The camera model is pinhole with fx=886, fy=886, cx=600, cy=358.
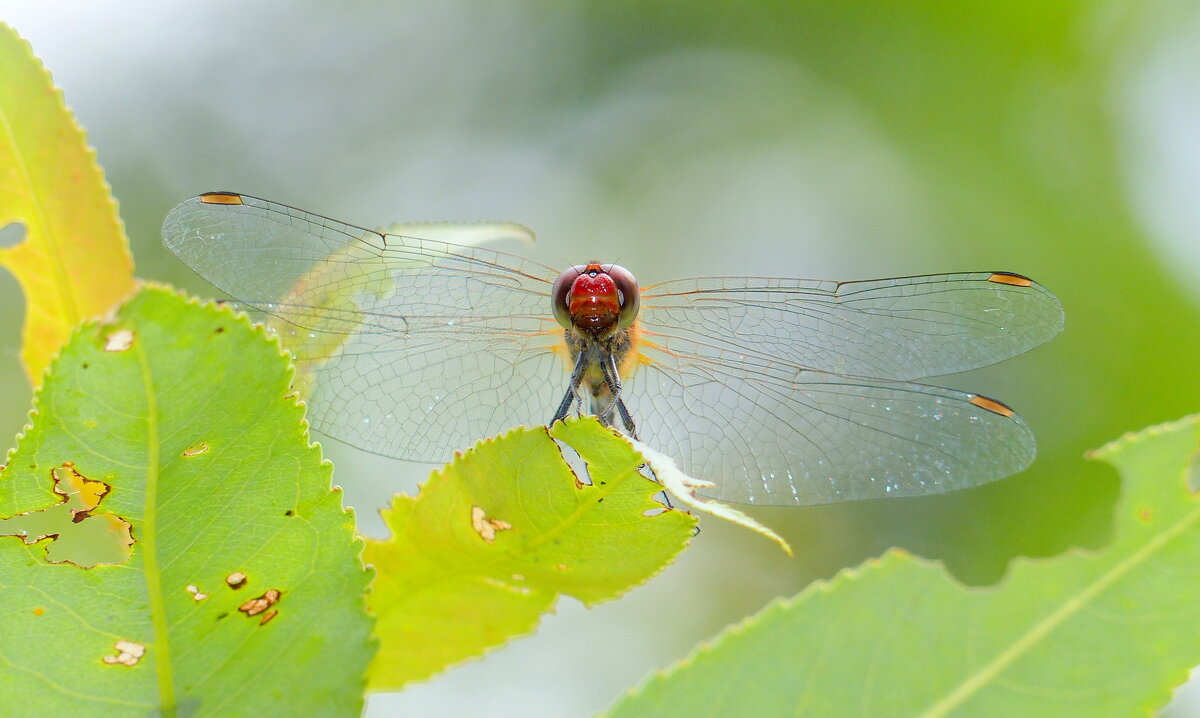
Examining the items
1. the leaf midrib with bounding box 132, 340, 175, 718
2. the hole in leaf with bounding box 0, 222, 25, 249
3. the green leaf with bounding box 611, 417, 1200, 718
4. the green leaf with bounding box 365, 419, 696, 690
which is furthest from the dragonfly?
the green leaf with bounding box 611, 417, 1200, 718

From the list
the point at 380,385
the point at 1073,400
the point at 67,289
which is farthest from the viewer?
the point at 1073,400

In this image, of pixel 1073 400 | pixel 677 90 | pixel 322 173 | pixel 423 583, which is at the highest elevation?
pixel 677 90

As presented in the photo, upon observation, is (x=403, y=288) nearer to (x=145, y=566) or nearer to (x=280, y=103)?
(x=145, y=566)

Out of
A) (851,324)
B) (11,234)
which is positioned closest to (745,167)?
(851,324)

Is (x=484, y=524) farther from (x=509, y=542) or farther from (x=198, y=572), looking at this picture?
(x=198, y=572)

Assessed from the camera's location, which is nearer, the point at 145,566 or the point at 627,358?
the point at 145,566

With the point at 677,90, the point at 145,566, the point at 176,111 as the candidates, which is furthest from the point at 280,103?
the point at 145,566

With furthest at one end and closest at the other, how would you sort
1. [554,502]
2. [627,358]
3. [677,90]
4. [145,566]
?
[677,90] < [627,358] < [554,502] < [145,566]

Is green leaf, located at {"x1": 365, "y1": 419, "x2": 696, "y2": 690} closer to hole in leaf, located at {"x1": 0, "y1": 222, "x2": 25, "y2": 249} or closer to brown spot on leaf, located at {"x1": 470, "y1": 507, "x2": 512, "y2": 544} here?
brown spot on leaf, located at {"x1": 470, "y1": 507, "x2": 512, "y2": 544}
